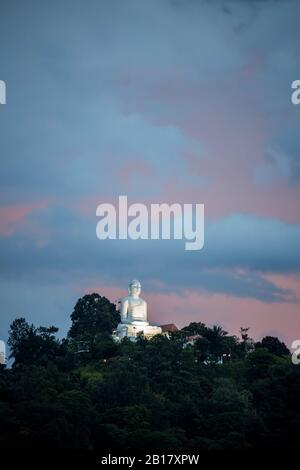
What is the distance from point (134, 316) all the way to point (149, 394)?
17053 millimetres

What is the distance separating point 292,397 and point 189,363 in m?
5.60

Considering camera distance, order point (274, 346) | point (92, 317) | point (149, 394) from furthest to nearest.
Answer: point (92, 317) < point (274, 346) < point (149, 394)

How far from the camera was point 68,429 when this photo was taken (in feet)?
157

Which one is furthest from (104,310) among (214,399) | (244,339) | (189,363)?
(214,399)

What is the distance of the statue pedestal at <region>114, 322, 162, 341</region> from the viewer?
67.7m

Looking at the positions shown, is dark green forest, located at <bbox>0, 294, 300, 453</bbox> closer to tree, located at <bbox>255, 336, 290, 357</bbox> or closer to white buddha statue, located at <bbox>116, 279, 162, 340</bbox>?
tree, located at <bbox>255, 336, 290, 357</bbox>

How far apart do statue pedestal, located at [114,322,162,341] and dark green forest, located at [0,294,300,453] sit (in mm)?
3915

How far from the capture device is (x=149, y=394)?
5228cm

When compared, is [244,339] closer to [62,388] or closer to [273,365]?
[273,365]

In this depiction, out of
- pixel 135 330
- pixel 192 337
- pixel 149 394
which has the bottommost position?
pixel 149 394

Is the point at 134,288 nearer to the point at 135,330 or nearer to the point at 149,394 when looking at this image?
the point at 135,330

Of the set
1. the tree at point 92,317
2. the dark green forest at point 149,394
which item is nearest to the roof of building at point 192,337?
the dark green forest at point 149,394

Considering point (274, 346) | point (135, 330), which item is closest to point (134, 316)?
point (135, 330)

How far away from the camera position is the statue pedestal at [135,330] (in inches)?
2665
